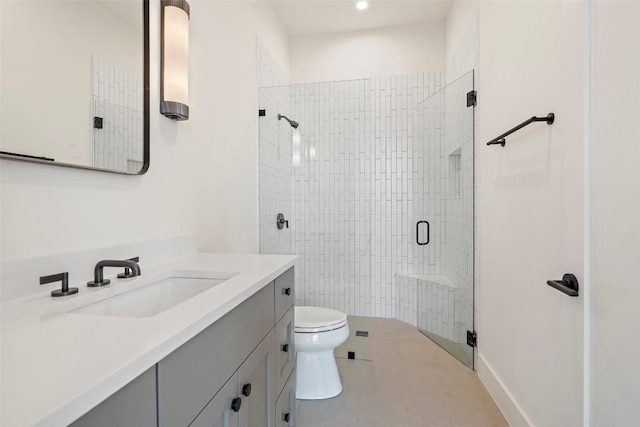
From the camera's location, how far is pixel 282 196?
274 centimetres

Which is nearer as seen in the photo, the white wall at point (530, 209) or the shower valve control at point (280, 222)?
the white wall at point (530, 209)

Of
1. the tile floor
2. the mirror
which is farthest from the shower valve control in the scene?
the mirror

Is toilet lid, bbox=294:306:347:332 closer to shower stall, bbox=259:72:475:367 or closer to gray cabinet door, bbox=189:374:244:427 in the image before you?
shower stall, bbox=259:72:475:367

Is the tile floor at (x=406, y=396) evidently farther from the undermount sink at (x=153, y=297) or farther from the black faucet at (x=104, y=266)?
the black faucet at (x=104, y=266)

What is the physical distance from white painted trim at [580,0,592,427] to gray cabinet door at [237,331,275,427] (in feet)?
3.13

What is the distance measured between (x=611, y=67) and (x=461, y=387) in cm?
183

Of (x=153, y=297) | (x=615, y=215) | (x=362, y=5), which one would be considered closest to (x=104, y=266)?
(x=153, y=297)

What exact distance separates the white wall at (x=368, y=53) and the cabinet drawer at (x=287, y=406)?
2.91m

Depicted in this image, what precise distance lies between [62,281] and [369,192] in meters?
2.47

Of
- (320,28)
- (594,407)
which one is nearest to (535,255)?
(594,407)

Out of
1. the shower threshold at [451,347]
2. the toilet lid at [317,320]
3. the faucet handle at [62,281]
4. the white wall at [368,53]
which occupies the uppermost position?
the white wall at [368,53]

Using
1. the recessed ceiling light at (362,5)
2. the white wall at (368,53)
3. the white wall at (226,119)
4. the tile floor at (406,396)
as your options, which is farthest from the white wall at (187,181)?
the tile floor at (406,396)

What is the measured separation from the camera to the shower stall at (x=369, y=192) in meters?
2.75

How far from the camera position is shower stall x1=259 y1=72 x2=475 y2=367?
275 centimetres
